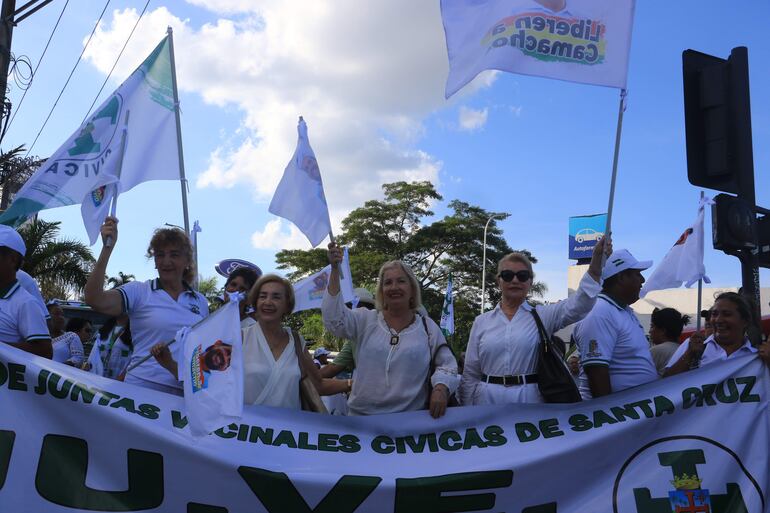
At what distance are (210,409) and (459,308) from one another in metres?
33.8

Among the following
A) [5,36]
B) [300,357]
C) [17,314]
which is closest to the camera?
[17,314]

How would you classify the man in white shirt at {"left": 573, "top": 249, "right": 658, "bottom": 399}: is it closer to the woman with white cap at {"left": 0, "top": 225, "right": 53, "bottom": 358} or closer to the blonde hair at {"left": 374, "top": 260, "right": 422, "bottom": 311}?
the blonde hair at {"left": 374, "top": 260, "right": 422, "bottom": 311}

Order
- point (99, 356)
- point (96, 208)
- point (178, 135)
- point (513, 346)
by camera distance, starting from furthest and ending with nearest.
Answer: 1. point (99, 356)
2. point (178, 135)
3. point (96, 208)
4. point (513, 346)

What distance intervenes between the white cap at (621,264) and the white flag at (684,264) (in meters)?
1.59

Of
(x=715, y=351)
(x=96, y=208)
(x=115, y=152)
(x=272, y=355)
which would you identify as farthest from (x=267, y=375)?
(x=715, y=351)

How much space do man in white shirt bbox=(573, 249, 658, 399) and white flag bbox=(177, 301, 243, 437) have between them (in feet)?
6.83

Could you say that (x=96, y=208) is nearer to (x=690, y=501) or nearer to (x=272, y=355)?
(x=272, y=355)

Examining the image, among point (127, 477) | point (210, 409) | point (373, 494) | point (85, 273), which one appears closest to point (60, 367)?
point (127, 477)

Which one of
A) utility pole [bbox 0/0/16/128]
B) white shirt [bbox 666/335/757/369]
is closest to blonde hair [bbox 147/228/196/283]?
white shirt [bbox 666/335/757/369]

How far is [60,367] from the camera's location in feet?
11.7

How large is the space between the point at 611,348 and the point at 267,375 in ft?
6.65

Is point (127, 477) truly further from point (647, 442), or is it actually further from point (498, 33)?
point (498, 33)

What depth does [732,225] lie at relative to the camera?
4.32m

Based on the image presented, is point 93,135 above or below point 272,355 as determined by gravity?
above
